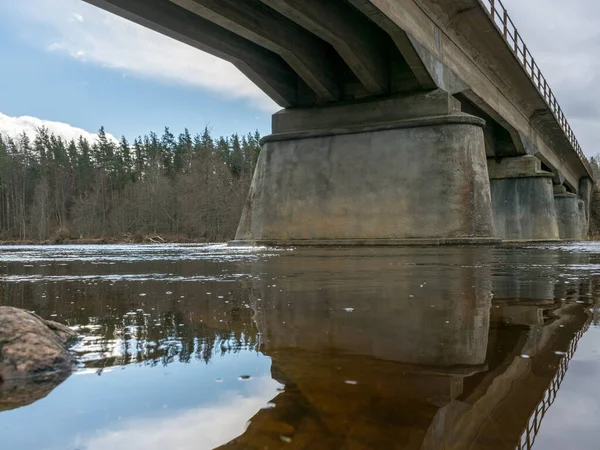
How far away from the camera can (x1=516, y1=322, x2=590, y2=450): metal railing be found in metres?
0.79

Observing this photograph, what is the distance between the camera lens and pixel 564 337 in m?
1.56

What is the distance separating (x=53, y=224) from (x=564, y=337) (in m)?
84.5

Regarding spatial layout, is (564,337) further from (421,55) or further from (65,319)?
(421,55)

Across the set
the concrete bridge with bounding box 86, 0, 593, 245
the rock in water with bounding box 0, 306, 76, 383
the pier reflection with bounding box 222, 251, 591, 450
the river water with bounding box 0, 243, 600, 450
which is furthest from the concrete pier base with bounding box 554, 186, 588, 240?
the rock in water with bounding box 0, 306, 76, 383

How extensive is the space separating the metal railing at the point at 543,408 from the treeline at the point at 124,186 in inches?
2244

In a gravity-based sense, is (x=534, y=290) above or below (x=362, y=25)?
below

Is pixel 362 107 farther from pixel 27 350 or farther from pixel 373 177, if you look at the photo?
pixel 27 350

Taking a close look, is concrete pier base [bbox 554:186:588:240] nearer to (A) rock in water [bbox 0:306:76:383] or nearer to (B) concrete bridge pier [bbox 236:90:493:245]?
(B) concrete bridge pier [bbox 236:90:493:245]

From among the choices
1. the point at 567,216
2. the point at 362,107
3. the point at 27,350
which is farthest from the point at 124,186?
the point at 27,350

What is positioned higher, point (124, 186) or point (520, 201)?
point (124, 186)

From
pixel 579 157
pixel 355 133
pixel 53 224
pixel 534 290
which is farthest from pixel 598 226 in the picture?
pixel 53 224

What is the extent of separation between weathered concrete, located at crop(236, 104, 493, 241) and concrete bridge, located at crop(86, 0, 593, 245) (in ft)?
0.10

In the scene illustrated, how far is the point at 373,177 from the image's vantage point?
12.9 metres

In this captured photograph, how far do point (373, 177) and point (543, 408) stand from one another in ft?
39.8
